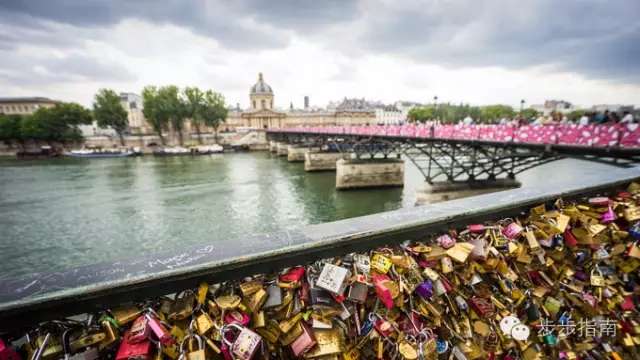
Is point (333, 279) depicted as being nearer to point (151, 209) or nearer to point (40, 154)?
point (151, 209)

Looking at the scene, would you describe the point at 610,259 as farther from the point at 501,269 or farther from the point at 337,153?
the point at 337,153

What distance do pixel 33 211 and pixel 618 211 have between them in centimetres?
2674

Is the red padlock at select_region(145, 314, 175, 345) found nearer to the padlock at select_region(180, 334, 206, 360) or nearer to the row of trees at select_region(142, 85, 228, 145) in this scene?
the padlock at select_region(180, 334, 206, 360)

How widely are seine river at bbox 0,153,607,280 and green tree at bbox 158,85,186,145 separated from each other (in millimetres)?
35662

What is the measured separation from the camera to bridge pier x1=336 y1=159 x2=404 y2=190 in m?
24.5

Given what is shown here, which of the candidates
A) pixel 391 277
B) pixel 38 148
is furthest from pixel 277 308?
pixel 38 148

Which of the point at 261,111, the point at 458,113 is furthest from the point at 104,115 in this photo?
the point at 458,113

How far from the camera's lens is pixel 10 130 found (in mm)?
61500

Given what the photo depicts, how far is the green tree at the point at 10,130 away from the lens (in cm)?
6103

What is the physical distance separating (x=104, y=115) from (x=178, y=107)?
15.1 meters

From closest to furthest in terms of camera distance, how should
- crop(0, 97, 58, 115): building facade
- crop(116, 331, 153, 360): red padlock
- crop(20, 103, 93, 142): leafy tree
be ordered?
crop(116, 331, 153, 360): red padlock < crop(20, 103, 93, 142): leafy tree < crop(0, 97, 58, 115): building facade

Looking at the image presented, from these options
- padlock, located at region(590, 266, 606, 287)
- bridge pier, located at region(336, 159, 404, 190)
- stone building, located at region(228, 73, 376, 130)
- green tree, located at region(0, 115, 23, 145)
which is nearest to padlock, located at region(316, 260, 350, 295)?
padlock, located at region(590, 266, 606, 287)

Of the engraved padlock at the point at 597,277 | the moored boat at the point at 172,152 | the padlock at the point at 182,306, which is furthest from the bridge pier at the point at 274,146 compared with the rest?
the padlock at the point at 182,306

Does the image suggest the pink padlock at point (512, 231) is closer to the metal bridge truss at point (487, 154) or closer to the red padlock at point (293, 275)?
the red padlock at point (293, 275)
